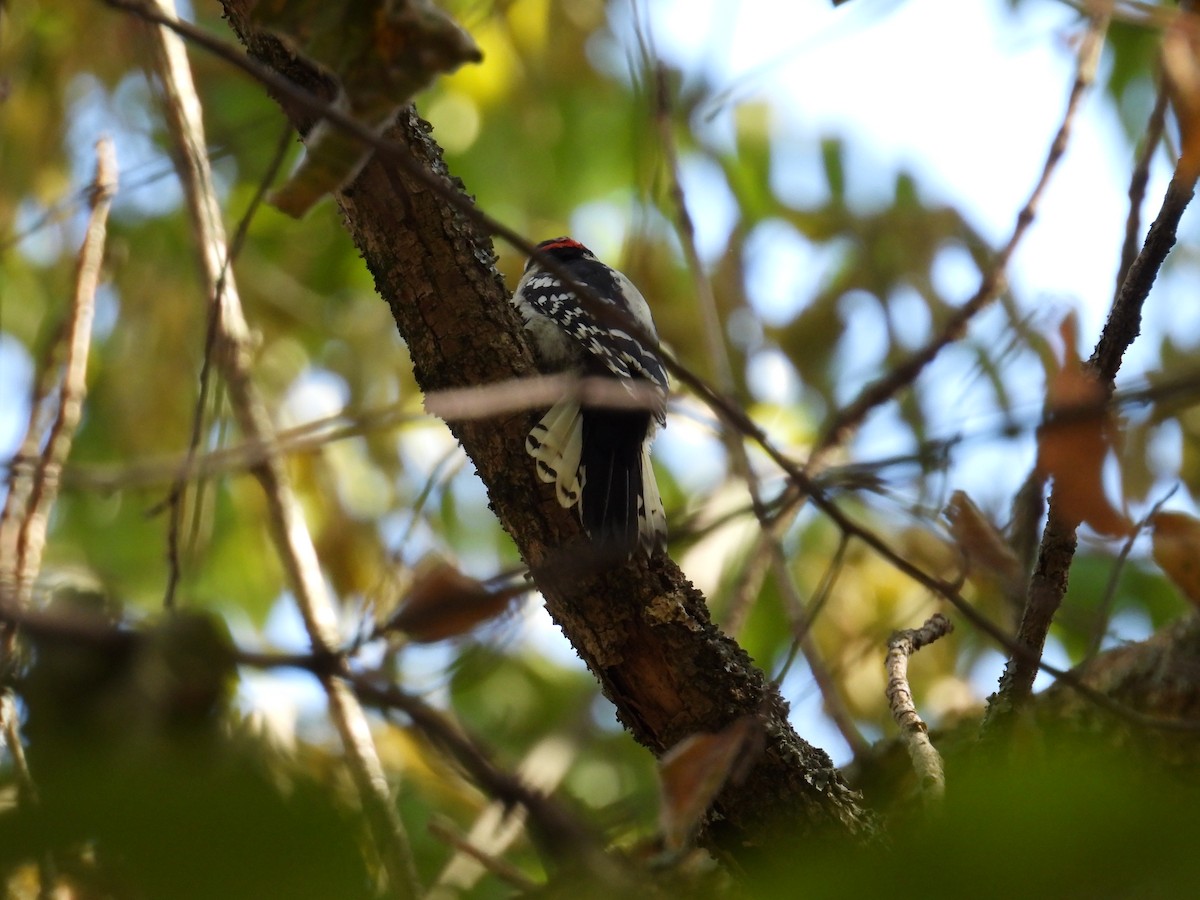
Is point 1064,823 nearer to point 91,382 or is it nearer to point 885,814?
point 885,814

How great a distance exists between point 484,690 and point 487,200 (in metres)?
2.54

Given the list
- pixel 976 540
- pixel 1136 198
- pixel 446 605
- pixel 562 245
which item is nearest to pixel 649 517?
pixel 976 540

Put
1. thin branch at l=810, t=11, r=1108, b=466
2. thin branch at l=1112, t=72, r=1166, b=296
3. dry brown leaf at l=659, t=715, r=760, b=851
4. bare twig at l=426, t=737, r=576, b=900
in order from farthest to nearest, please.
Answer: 1. bare twig at l=426, t=737, r=576, b=900
2. thin branch at l=1112, t=72, r=1166, b=296
3. thin branch at l=810, t=11, r=1108, b=466
4. dry brown leaf at l=659, t=715, r=760, b=851

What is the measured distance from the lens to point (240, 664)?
835 millimetres

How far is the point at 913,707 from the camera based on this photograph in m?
2.35

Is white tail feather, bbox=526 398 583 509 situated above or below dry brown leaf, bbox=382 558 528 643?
above

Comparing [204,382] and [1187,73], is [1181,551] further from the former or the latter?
[204,382]

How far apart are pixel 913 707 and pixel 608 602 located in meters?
0.65

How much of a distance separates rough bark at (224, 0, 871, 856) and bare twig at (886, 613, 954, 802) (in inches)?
9.3

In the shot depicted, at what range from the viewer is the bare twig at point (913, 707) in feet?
6.96

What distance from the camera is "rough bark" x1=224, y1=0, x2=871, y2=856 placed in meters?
2.36

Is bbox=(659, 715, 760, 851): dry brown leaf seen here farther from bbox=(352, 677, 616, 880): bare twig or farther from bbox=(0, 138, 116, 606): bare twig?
bbox=(0, 138, 116, 606): bare twig

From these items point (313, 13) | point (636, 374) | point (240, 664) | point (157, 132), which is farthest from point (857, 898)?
point (157, 132)

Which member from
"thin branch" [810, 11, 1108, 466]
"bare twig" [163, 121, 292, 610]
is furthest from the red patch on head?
"bare twig" [163, 121, 292, 610]
